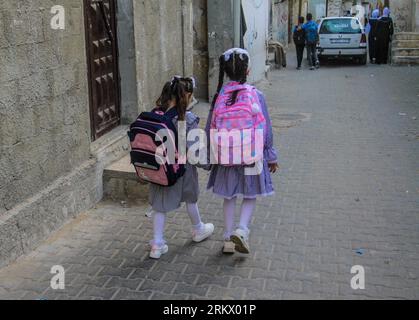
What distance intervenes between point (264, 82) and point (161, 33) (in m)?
7.99

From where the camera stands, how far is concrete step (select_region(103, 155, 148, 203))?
6383mm

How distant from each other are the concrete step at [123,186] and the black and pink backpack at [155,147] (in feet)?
5.51

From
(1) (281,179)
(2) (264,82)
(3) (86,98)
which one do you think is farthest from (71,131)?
(2) (264,82)

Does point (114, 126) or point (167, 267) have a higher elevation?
point (114, 126)

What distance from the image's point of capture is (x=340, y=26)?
20.1 metres

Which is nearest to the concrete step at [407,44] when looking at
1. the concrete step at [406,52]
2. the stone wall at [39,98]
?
the concrete step at [406,52]

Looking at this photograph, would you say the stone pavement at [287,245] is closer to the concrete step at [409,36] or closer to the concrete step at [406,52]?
the concrete step at [406,52]

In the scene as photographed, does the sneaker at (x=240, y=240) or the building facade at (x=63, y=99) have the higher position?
the building facade at (x=63, y=99)

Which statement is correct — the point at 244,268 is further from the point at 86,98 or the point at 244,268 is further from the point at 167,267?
the point at 86,98

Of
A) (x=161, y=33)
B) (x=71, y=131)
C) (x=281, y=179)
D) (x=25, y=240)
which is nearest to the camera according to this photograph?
(x=25, y=240)

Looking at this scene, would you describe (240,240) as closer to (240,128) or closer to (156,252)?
(156,252)

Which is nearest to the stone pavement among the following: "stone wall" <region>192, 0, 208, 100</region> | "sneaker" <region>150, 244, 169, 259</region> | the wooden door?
"sneaker" <region>150, 244, 169, 259</region>

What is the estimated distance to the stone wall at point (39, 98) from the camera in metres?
4.63

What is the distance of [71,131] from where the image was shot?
19.0 ft
